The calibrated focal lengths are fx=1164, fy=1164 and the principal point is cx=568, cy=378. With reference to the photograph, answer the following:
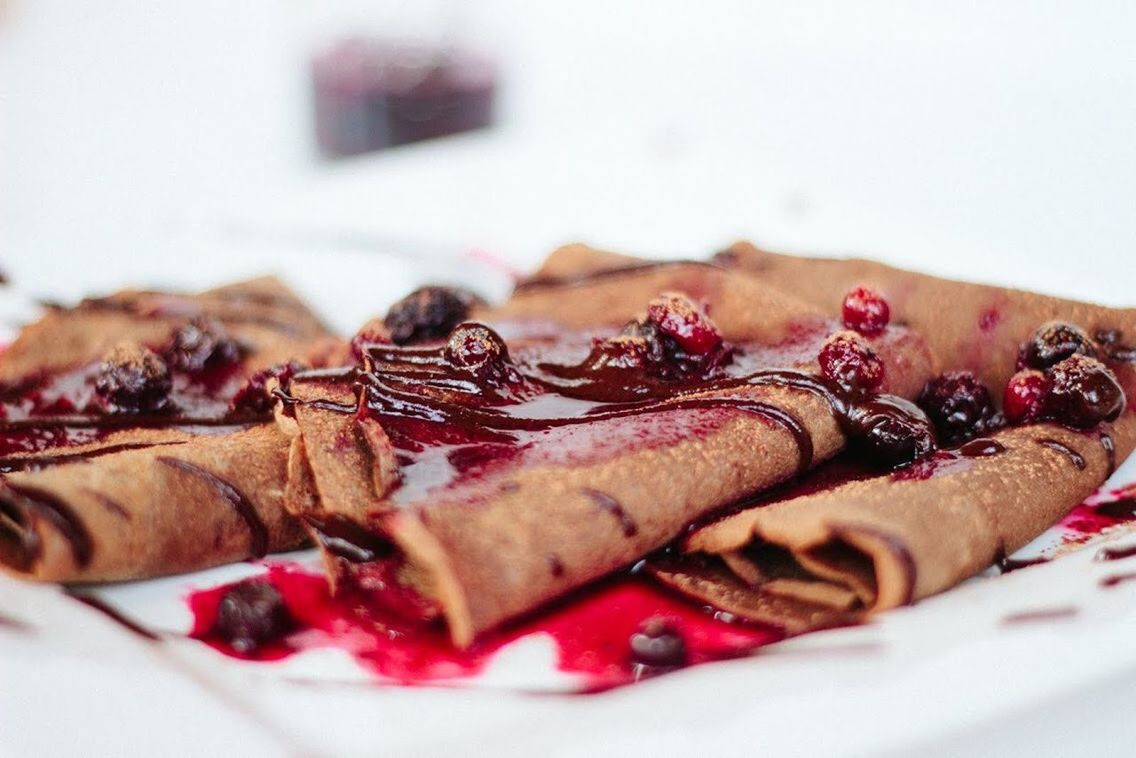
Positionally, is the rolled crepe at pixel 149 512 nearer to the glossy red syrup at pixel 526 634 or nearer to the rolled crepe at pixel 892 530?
the glossy red syrup at pixel 526 634

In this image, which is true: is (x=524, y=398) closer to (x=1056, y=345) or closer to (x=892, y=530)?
(x=892, y=530)

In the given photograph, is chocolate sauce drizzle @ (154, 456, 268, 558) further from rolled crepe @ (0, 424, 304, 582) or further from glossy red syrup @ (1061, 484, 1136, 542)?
glossy red syrup @ (1061, 484, 1136, 542)

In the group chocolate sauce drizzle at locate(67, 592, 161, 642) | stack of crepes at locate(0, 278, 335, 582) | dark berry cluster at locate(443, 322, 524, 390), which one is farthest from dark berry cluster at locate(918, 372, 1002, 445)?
chocolate sauce drizzle at locate(67, 592, 161, 642)

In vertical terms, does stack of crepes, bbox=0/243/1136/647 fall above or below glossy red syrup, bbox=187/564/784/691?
above

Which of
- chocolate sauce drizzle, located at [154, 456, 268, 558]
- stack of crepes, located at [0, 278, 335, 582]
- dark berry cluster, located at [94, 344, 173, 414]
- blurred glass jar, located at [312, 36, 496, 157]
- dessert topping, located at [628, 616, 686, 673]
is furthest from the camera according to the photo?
blurred glass jar, located at [312, 36, 496, 157]

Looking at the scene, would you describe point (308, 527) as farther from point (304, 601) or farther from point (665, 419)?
point (665, 419)

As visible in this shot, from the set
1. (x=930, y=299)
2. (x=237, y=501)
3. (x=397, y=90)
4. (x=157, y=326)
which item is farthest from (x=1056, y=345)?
(x=397, y=90)

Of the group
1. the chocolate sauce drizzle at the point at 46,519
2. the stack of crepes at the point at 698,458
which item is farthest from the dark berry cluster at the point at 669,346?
the chocolate sauce drizzle at the point at 46,519
